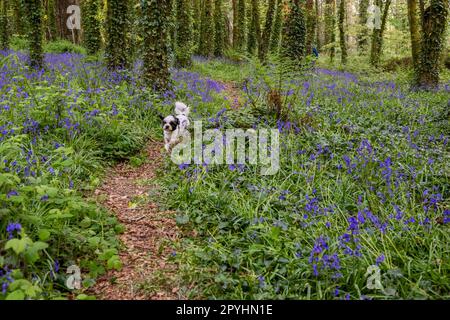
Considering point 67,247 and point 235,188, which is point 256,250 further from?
point 67,247

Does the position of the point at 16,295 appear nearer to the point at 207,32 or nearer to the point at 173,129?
the point at 173,129

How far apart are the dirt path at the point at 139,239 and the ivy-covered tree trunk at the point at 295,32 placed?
1062 cm

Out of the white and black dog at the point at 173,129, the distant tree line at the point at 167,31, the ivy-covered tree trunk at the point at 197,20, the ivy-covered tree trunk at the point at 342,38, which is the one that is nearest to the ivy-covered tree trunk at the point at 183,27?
the distant tree line at the point at 167,31

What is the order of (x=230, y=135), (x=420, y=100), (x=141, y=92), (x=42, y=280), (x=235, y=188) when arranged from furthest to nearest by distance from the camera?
(x=420, y=100) → (x=141, y=92) → (x=230, y=135) → (x=235, y=188) → (x=42, y=280)

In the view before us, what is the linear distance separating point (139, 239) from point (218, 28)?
967 inches

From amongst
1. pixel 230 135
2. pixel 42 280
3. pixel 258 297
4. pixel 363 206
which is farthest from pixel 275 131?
pixel 42 280

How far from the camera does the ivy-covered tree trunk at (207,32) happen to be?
25.9 metres

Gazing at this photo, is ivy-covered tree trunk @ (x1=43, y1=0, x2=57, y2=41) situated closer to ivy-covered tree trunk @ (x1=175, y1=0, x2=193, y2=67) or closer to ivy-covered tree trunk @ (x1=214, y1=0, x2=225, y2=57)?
ivy-covered tree trunk @ (x1=214, y1=0, x2=225, y2=57)

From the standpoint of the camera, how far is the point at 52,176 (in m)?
5.02

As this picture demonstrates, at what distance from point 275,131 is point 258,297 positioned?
4526 mm

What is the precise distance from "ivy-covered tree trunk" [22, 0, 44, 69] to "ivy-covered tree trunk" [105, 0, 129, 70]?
2.01m

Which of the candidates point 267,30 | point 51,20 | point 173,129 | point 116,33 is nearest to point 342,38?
point 267,30

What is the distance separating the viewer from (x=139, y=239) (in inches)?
181

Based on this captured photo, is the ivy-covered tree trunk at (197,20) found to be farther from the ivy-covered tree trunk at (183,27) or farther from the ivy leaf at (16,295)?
the ivy leaf at (16,295)
